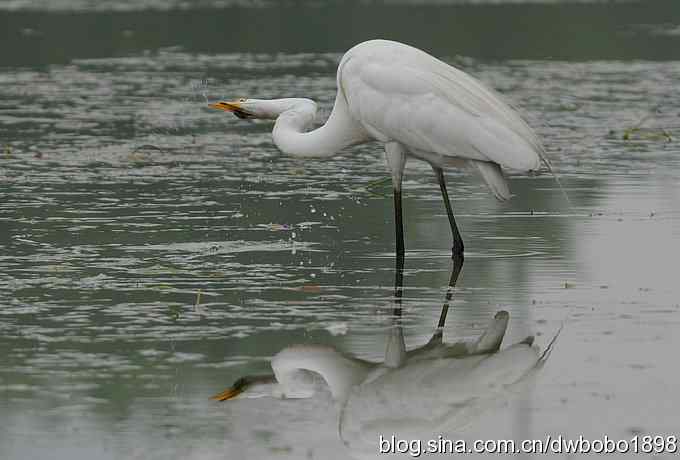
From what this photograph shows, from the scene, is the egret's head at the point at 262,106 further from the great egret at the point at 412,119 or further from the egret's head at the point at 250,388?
the egret's head at the point at 250,388

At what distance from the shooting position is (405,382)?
25.0 ft

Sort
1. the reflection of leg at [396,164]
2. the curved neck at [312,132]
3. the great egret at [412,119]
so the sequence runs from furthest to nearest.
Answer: the curved neck at [312,132] → the reflection of leg at [396,164] → the great egret at [412,119]

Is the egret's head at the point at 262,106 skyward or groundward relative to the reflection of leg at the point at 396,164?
skyward

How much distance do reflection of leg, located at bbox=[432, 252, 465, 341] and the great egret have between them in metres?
0.09

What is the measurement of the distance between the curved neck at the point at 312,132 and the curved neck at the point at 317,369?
3.27m

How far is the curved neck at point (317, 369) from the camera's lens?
7547 millimetres

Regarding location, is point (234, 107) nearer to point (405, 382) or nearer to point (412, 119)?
point (412, 119)

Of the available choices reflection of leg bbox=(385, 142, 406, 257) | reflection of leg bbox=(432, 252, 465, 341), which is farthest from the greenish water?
reflection of leg bbox=(385, 142, 406, 257)

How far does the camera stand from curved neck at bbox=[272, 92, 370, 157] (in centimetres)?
1136

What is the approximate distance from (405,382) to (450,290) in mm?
2258

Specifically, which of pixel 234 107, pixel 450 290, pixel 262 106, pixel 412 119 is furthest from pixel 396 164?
pixel 450 290

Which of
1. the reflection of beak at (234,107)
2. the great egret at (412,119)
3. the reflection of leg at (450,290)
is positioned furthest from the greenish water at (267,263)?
the reflection of beak at (234,107)

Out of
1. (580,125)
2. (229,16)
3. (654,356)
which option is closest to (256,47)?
(229,16)

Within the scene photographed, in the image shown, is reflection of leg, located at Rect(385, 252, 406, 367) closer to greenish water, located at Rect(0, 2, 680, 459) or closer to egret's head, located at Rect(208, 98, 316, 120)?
greenish water, located at Rect(0, 2, 680, 459)
